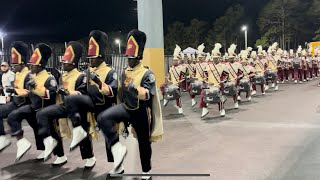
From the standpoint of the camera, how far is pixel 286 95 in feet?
58.9

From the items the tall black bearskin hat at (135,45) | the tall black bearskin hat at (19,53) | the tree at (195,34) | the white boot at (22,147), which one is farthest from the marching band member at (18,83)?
the tree at (195,34)

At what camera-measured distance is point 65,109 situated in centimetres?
687

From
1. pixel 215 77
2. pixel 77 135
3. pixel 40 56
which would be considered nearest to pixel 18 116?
pixel 40 56

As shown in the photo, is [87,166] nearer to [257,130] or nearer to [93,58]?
[93,58]

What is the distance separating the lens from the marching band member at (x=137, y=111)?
5959 millimetres

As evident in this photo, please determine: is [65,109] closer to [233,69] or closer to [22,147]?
[22,147]

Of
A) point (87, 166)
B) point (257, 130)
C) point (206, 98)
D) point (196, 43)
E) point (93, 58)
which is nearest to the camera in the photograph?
point (93, 58)

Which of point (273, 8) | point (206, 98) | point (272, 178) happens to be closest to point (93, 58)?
point (272, 178)

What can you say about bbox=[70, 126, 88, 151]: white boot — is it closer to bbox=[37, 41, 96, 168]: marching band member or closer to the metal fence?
bbox=[37, 41, 96, 168]: marching band member

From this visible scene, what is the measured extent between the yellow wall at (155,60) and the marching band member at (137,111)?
1054 cm

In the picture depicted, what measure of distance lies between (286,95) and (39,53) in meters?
12.8

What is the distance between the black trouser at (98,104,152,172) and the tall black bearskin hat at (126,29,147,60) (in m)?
0.71

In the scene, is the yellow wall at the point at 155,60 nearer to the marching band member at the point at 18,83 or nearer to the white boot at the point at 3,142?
the marching band member at the point at 18,83

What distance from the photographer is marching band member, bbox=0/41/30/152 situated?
7.42m
